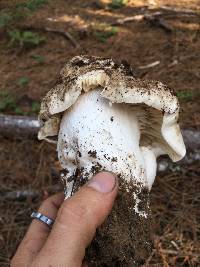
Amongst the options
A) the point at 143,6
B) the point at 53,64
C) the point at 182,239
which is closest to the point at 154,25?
the point at 143,6

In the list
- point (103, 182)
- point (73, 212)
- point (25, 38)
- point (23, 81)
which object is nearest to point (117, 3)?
point (25, 38)

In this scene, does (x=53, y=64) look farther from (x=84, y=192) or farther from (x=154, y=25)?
(x=84, y=192)

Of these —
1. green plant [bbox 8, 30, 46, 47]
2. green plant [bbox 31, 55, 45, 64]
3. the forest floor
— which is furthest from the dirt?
green plant [bbox 8, 30, 46, 47]

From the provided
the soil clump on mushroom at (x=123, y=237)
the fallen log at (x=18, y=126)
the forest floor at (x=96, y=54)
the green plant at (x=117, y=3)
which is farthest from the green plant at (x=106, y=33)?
the soil clump on mushroom at (x=123, y=237)

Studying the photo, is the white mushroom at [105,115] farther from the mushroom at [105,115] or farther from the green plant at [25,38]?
the green plant at [25,38]

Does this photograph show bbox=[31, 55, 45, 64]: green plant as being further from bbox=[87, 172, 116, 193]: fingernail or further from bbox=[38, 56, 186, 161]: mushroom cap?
bbox=[87, 172, 116, 193]: fingernail

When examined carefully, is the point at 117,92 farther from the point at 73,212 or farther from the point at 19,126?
the point at 19,126
